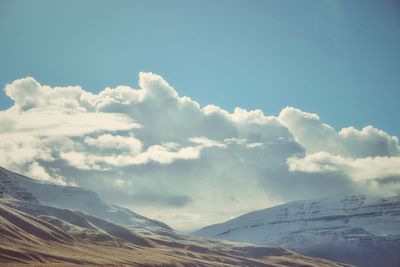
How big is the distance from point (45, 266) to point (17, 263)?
22374 millimetres

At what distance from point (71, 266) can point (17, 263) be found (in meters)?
20.0

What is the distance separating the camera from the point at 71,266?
19825cm

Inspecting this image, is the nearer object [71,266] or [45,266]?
[45,266]

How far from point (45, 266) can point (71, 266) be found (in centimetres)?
1698

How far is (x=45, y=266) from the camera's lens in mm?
182500

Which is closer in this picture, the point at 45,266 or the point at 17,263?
the point at 45,266

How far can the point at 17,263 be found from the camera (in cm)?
19888
